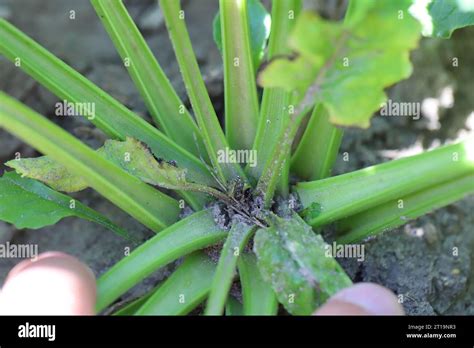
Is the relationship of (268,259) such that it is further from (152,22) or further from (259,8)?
(152,22)

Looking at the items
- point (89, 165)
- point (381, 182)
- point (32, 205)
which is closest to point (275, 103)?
point (381, 182)

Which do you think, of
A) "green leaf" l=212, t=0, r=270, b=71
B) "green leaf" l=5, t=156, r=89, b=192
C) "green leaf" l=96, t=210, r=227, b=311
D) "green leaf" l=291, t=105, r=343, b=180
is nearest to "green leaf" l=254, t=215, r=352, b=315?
"green leaf" l=96, t=210, r=227, b=311

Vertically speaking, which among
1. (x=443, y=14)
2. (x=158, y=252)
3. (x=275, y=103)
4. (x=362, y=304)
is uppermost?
(x=443, y=14)

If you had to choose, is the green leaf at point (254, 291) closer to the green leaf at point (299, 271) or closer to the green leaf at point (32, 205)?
the green leaf at point (299, 271)

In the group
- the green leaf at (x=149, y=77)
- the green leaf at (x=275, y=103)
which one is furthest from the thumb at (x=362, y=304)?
the green leaf at (x=149, y=77)

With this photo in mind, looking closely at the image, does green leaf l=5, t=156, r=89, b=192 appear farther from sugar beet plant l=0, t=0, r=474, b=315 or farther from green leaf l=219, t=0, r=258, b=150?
green leaf l=219, t=0, r=258, b=150

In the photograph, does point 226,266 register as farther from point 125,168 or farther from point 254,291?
point 125,168
